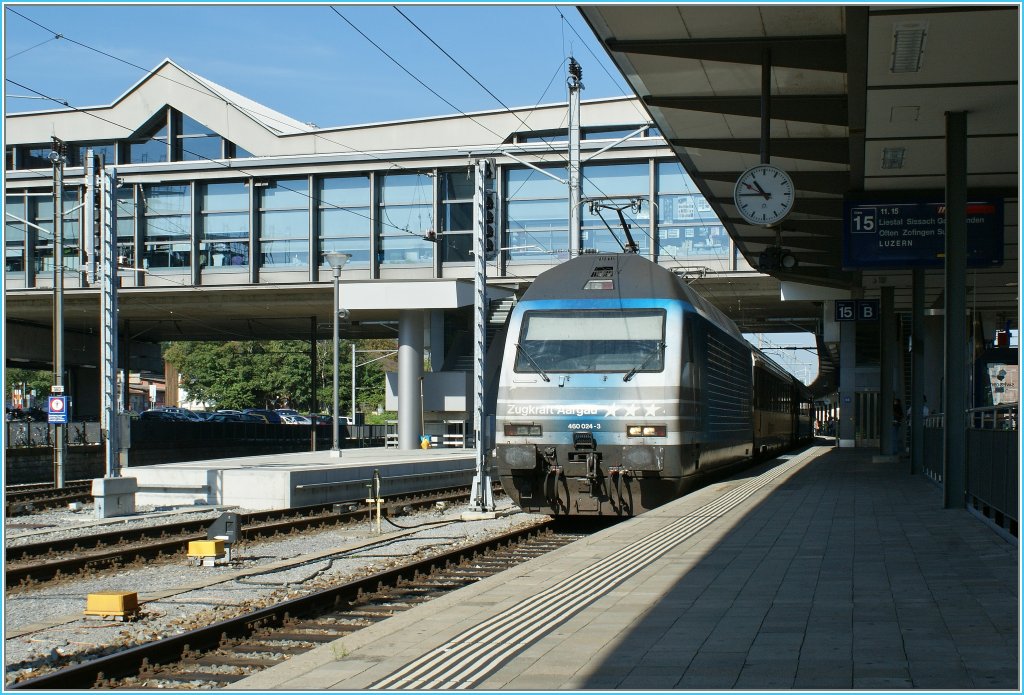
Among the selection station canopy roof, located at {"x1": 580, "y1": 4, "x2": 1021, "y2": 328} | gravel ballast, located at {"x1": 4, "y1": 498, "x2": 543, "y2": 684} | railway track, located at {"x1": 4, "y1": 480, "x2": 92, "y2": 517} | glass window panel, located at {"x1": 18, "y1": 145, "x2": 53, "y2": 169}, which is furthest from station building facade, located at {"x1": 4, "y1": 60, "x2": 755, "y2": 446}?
gravel ballast, located at {"x1": 4, "y1": 498, "x2": 543, "y2": 684}

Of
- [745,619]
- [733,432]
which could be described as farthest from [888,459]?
[745,619]

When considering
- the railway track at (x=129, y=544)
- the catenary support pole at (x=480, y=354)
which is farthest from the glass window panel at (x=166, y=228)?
the catenary support pole at (x=480, y=354)

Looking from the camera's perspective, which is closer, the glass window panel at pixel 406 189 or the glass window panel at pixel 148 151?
the glass window panel at pixel 406 189

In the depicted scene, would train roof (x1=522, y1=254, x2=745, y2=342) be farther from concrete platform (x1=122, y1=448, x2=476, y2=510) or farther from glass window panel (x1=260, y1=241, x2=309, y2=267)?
glass window panel (x1=260, y1=241, x2=309, y2=267)

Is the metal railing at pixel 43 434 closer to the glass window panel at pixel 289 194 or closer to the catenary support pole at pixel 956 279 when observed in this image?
the glass window panel at pixel 289 194

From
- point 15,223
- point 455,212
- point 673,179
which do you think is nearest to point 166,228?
point 15,223

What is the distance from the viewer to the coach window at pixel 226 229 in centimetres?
3681

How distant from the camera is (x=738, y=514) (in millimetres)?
13820

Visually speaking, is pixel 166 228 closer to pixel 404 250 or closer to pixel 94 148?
pixel 94 148

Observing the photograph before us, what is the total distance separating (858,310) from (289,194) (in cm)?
1804

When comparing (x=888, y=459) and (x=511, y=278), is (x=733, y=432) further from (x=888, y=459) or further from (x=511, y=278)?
(x=511, y=278)

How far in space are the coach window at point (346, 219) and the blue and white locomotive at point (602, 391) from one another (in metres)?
21.2

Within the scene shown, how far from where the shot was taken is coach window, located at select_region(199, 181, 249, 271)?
36.8 meters

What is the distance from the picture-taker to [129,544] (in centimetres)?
1483
